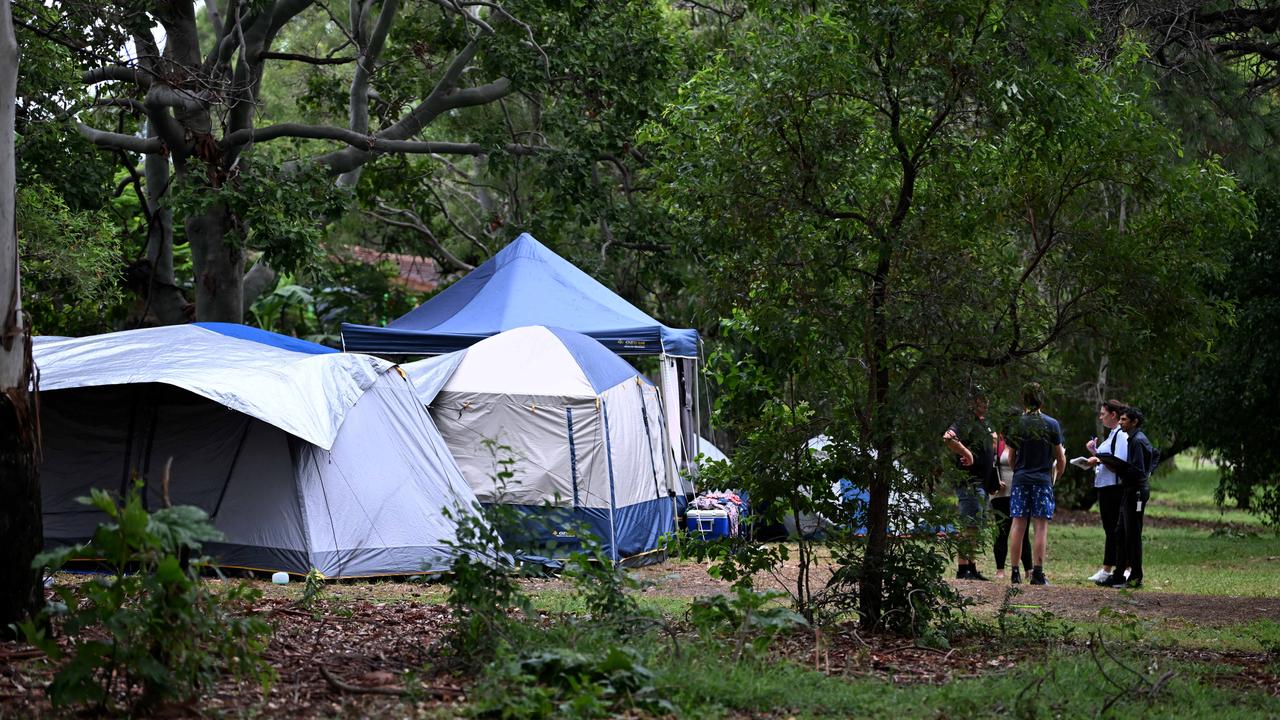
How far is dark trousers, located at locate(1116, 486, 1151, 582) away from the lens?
11000 millimetres

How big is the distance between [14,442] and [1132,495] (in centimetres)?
901

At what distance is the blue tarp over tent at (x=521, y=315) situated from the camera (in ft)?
A: 45.6

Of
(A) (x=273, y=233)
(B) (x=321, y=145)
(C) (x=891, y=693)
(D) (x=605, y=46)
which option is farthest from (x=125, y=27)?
(B) (x=321, y=145)

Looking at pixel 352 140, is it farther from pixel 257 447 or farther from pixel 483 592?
pixel 483 592

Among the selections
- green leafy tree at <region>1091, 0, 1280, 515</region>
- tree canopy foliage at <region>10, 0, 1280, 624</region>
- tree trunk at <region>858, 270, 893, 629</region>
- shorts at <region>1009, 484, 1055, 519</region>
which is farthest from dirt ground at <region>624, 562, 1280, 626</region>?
green leafy tree at <region>1091, 0, 1280, 515</region>

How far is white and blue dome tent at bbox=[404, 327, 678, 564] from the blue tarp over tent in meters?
1.33

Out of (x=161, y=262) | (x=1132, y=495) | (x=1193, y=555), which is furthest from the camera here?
(x=161, y=262)

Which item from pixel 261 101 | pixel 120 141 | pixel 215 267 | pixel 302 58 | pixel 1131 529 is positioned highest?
pixel 302 58

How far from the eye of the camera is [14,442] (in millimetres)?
5566

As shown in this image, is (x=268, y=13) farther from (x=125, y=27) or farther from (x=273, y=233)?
(x=273, y=233)

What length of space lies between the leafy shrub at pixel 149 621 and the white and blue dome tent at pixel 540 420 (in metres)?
7.42

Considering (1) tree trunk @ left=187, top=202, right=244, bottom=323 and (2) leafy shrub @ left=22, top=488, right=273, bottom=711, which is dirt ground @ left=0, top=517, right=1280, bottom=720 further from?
(1) tree trunk @ left=187, top=202, right=244, bottom=323

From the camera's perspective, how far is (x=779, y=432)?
23.2 ft

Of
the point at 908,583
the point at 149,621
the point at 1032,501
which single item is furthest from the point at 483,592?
the point at 1032,501
